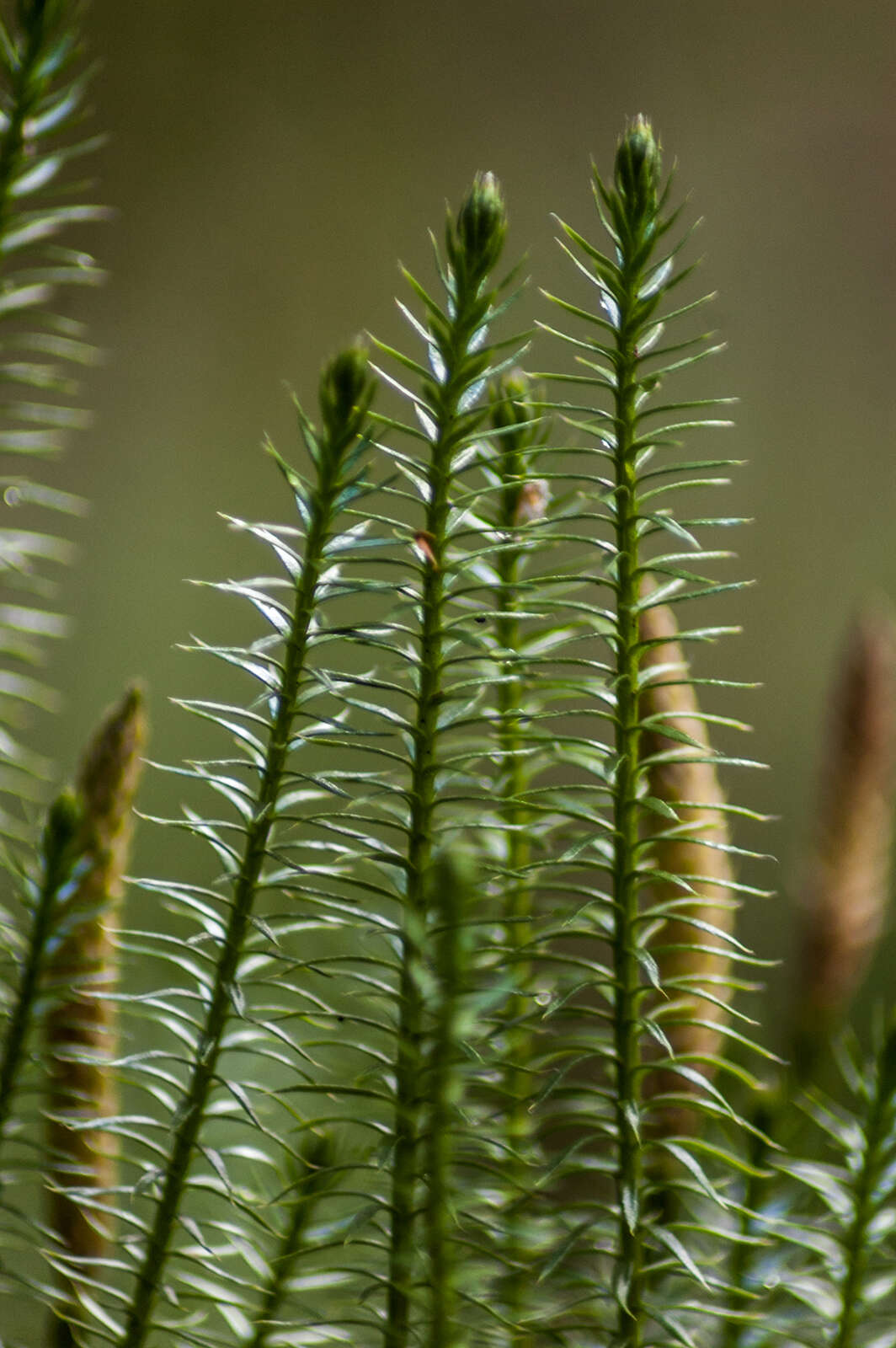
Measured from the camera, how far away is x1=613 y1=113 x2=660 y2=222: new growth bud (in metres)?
0.22

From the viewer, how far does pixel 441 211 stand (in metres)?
1.48

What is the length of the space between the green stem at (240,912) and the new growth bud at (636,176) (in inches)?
2.7

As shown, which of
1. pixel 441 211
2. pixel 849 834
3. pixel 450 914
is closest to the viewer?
pixel 450 914

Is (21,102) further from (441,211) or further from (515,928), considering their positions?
(441,211)

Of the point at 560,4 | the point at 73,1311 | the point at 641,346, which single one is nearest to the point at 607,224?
the point at 641,346

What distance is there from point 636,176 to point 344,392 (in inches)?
2.6

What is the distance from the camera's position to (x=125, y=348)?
1396 mm

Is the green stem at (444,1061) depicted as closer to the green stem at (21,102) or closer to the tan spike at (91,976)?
the tan spike at (91,976)

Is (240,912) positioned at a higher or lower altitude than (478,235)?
lower

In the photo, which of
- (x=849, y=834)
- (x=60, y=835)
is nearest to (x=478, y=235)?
(x=60, y=835)

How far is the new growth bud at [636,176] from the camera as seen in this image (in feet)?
0.71

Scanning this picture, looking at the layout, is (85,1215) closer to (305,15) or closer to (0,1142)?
(0,1142)

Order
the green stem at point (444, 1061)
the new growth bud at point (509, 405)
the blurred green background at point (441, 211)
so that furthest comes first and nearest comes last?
the blurred green background at point (441, 211)
the new growth bud at point (509, 405)
the green stem at point (444, 1061)

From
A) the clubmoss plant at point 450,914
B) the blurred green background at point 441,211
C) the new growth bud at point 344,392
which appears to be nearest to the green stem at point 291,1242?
the clubmoss plant at point 450,914
